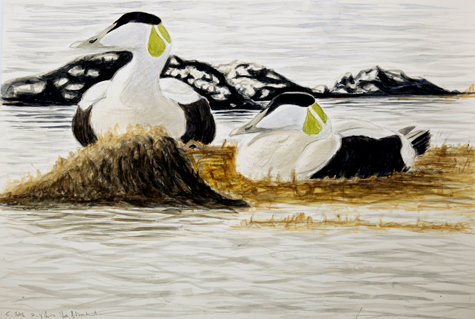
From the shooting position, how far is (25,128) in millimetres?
1316

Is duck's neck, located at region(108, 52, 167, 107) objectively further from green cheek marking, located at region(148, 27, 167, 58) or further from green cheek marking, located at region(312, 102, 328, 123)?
green cheek marking, located at region(312, 102, 328, 123)

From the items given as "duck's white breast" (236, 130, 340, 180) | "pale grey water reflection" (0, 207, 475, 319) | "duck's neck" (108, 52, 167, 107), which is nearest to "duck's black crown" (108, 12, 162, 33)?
"duck's neck" (108, 52, 167, 107)

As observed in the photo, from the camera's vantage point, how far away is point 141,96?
51.9 inches

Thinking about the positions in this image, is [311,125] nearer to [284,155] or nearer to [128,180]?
[284,155]

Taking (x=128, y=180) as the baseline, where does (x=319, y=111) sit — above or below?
above

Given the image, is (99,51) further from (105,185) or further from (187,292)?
(187,292)

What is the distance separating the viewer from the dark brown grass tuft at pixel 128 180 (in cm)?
125

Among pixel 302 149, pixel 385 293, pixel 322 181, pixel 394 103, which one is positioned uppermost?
pixel 394 103

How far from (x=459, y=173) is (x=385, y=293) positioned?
486 millimetres

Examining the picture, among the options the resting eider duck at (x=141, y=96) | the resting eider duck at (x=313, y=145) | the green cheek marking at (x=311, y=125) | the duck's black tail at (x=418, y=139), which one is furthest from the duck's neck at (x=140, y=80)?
the duck's black tail at (x=418, y=139)

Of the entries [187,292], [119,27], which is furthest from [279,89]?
[187,292]

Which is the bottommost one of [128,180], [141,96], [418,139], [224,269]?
[224,269]

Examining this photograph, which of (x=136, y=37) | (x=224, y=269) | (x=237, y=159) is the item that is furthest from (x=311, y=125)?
(x=136, y=37)

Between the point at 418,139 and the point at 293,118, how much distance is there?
1.43 feet
